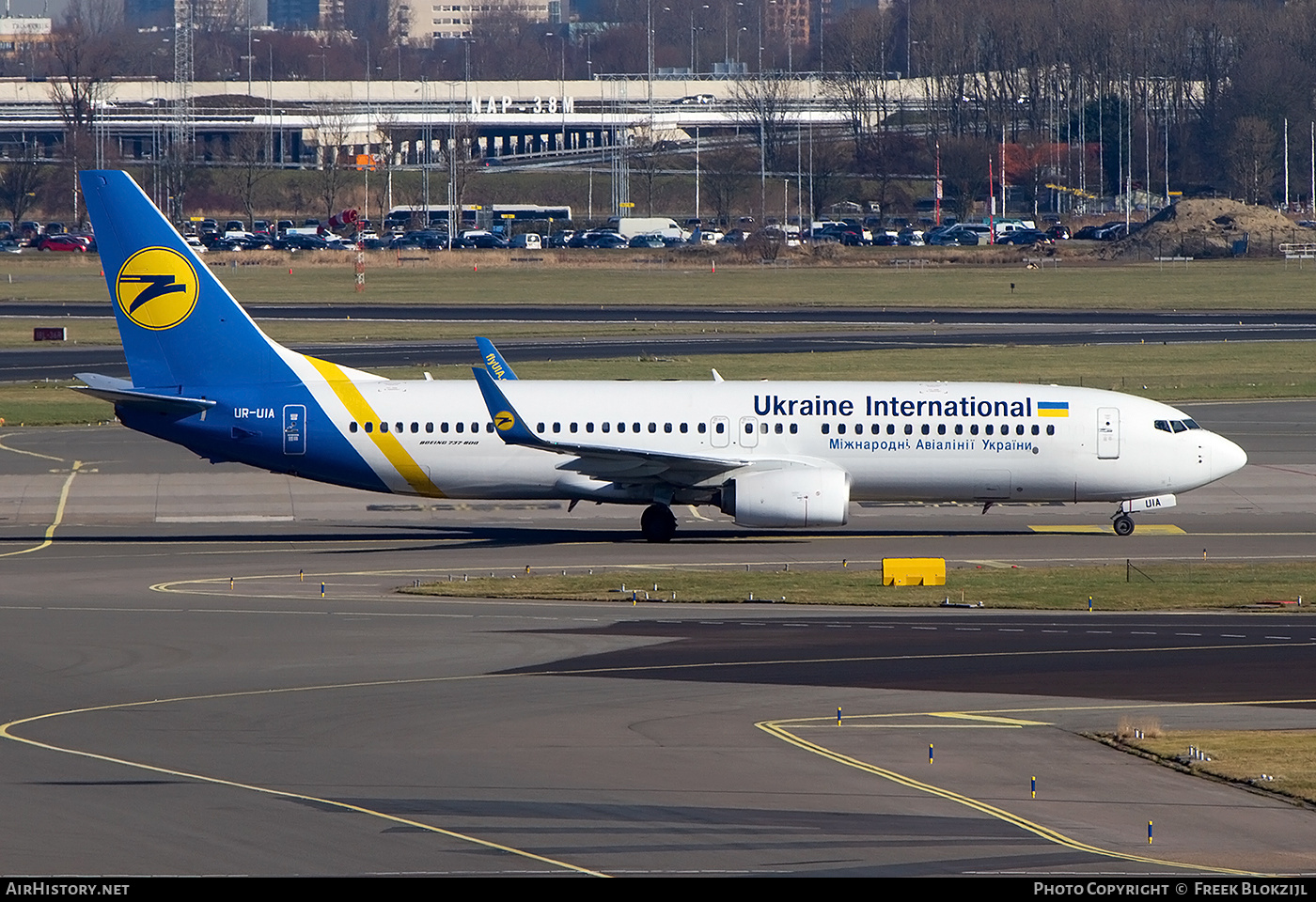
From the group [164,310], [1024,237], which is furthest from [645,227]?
[164,310]

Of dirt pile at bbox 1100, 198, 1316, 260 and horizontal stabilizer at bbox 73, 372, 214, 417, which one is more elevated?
dirt pile at bbox 1100, 198, 1316, 260

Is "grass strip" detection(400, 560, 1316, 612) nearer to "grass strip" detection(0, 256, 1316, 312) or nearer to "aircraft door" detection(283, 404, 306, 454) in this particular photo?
"aircraft door" detection(283, 404, 306, 454)

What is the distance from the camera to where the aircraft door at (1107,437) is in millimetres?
41312

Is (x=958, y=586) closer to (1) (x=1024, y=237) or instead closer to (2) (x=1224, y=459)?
(2) (x=1224, y=459)

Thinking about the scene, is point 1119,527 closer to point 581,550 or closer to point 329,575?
point 581,550

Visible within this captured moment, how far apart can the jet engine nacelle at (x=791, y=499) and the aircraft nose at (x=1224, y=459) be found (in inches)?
369

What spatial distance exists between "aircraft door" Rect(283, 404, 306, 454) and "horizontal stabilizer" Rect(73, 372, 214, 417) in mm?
1785

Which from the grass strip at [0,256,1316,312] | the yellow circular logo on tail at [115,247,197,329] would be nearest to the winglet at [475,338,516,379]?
the yellow circular logo on tail at [115,247,197,329]

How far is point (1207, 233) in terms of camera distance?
147 metres

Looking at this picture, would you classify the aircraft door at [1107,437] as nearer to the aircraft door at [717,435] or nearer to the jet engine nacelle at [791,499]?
the jet engine nacelle at [791,499]

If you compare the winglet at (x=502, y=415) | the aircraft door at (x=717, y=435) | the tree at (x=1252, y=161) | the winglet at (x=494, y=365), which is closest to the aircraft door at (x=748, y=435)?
the aircraft door at (x=717, y=435)

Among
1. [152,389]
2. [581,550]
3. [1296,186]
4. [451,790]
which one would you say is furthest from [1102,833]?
[1296,186]

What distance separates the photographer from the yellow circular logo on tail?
134ft
